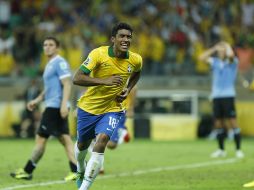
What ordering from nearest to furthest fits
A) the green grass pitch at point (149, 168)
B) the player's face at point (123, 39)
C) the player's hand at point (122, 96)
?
1. the player's face at point (123, 39)
2. the player's hand at point (122, 96)
3. the green grass pitch at point (149, 168)

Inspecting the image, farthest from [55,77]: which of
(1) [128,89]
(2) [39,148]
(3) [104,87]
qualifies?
(3) [104,87]

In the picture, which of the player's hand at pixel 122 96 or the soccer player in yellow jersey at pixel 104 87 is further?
the player's hand at pixel 122 96

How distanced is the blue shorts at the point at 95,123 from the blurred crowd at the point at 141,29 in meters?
17.3

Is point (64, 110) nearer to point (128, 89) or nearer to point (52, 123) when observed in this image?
point (52, 123)

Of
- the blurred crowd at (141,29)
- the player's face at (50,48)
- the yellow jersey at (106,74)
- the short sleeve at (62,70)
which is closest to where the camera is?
the yellow jersey at (106,74)

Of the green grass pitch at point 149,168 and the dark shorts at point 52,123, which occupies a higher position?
the dark shorts at point 52,123

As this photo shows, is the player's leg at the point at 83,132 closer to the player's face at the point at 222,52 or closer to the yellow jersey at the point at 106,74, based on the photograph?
the yellow jersey at the point at 106,74

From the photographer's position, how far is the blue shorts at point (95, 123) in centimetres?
1010

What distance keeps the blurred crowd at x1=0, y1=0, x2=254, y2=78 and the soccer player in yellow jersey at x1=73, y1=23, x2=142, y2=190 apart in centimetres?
1734

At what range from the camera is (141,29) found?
2930 cm

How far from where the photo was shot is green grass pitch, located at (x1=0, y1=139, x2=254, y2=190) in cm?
1179

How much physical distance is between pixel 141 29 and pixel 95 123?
19.1 meters

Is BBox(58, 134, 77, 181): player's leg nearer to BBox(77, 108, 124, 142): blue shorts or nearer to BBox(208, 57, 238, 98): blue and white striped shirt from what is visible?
BBox(77, 108, 124, 142): blue shorts


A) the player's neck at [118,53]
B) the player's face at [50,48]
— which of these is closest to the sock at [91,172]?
the player's neck at [118,53]
